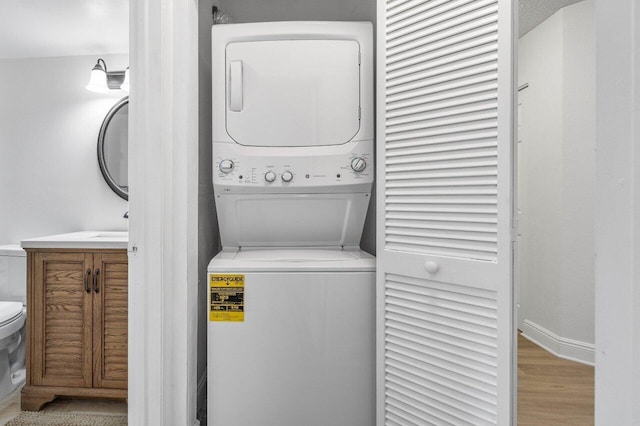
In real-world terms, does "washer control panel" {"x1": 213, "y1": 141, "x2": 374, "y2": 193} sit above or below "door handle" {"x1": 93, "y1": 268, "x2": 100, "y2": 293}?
above

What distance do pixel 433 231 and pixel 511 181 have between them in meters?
0.31

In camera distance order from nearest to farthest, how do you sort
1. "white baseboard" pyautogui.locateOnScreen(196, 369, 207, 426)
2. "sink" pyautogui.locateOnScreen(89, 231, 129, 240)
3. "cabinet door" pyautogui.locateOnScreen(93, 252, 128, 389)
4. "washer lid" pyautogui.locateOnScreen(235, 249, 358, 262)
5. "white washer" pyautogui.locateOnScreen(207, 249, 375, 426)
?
1. "white washer" pyautogui.locateOnScreen(207, 249, 375, 426)
2. "washer lid" pyautogui.locateOnScreen(235, 249, 358, 262)
3. "white baseboard" pyautogui.locateOnScreen(196, 369, 207, 426)
4. "cabinet door" pyautogui.locateOnScreen(93, 252, 128, 389)
5. "sink" pyautogui.locateOnScreen(89, 231, 129, 240)

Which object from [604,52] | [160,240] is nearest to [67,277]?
[160,240]

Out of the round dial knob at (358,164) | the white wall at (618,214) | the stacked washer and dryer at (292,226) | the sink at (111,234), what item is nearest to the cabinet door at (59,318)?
the sink at (111,234)


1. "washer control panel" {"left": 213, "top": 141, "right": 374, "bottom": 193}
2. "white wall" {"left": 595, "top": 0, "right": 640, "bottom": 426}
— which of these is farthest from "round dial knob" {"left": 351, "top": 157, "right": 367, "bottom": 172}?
"white wall" {"left": 595, "top": 0, "right": 640, "bottom": 426}

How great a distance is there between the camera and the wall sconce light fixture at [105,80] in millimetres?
2480

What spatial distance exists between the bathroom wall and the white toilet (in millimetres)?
301

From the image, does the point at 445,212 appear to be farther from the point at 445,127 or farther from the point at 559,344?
the point at 559,344

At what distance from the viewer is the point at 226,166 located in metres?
1.62

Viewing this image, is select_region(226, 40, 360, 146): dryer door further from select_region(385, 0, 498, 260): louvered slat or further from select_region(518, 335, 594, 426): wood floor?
select_region(518, 335, 594, 426): wood floor

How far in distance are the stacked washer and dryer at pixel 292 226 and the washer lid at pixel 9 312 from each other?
1.50 m

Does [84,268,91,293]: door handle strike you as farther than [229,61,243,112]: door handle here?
Yes

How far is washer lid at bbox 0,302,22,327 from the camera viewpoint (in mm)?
2106

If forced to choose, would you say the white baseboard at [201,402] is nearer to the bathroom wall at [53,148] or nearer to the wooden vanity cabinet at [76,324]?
the wooden vanity cabinet at [76,324]
